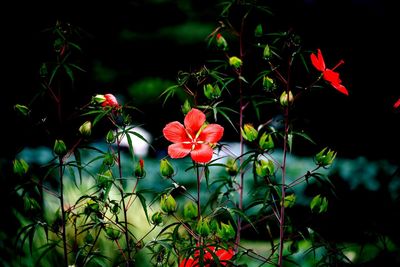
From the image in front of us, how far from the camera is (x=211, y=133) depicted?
2.97 ft

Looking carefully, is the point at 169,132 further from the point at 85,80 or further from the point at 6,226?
the point at 85,80

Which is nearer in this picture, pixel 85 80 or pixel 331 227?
pixel 331 227

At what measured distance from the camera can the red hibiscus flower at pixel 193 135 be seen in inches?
34.9

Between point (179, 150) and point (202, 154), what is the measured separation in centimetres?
6

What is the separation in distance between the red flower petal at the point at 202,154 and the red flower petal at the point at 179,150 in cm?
2

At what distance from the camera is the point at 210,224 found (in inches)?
33.8

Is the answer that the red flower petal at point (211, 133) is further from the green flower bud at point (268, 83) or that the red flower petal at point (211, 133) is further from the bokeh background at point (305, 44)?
the bokeh background at point (305, 44)

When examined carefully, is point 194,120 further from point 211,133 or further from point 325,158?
point 325,158

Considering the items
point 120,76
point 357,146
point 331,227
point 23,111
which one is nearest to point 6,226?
point 23,111

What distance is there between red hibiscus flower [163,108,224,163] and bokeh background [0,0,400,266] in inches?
37.0

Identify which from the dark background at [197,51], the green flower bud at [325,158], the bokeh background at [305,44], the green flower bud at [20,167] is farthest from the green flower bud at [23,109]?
the dark background at [197,51]

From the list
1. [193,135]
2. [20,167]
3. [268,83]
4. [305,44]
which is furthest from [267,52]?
[305,44]

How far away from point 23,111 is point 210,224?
0.98ft

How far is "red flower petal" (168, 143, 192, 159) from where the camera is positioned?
2.90ft
